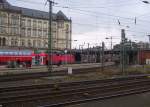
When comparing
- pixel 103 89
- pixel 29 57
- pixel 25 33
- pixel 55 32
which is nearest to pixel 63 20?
pixel 55 32

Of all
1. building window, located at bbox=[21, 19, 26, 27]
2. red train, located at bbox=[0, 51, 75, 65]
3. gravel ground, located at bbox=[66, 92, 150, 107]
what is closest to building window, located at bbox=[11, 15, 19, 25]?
building window, located at bbox=[21, 19, 26, 27]

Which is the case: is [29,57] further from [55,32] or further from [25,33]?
[55,32]

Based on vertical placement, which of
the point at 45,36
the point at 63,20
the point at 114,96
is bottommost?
the point at 114,96

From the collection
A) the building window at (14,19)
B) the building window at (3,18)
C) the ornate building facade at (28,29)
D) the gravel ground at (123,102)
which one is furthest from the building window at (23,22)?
the gravel ground at (123,102)

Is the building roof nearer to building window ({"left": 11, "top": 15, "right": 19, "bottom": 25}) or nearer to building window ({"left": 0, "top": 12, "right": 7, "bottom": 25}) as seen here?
building window ({"left": 11, "top": 15, "right": 19, "bottom": 25})

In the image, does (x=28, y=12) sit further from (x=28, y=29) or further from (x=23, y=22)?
(x=28, y=29)

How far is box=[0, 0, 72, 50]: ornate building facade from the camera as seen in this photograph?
9581 cm

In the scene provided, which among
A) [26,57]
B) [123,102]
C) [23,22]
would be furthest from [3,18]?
[123,102]

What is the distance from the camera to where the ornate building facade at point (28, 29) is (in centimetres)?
9581

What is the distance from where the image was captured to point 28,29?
107875 millimetres

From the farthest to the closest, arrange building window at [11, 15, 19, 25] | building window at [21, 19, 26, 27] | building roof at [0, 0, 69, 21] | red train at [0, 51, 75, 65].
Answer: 1. building window at [21, 19, 26, 27]
2. building roof at [0, 0, 69, 21]
3. building window at [11, 15, 19, 25]
4. red train at [0, 51, 75, 65]

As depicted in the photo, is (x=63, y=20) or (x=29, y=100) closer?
(x=29, y=100)

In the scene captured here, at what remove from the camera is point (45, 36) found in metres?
113

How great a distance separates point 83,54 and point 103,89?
3052 inches
